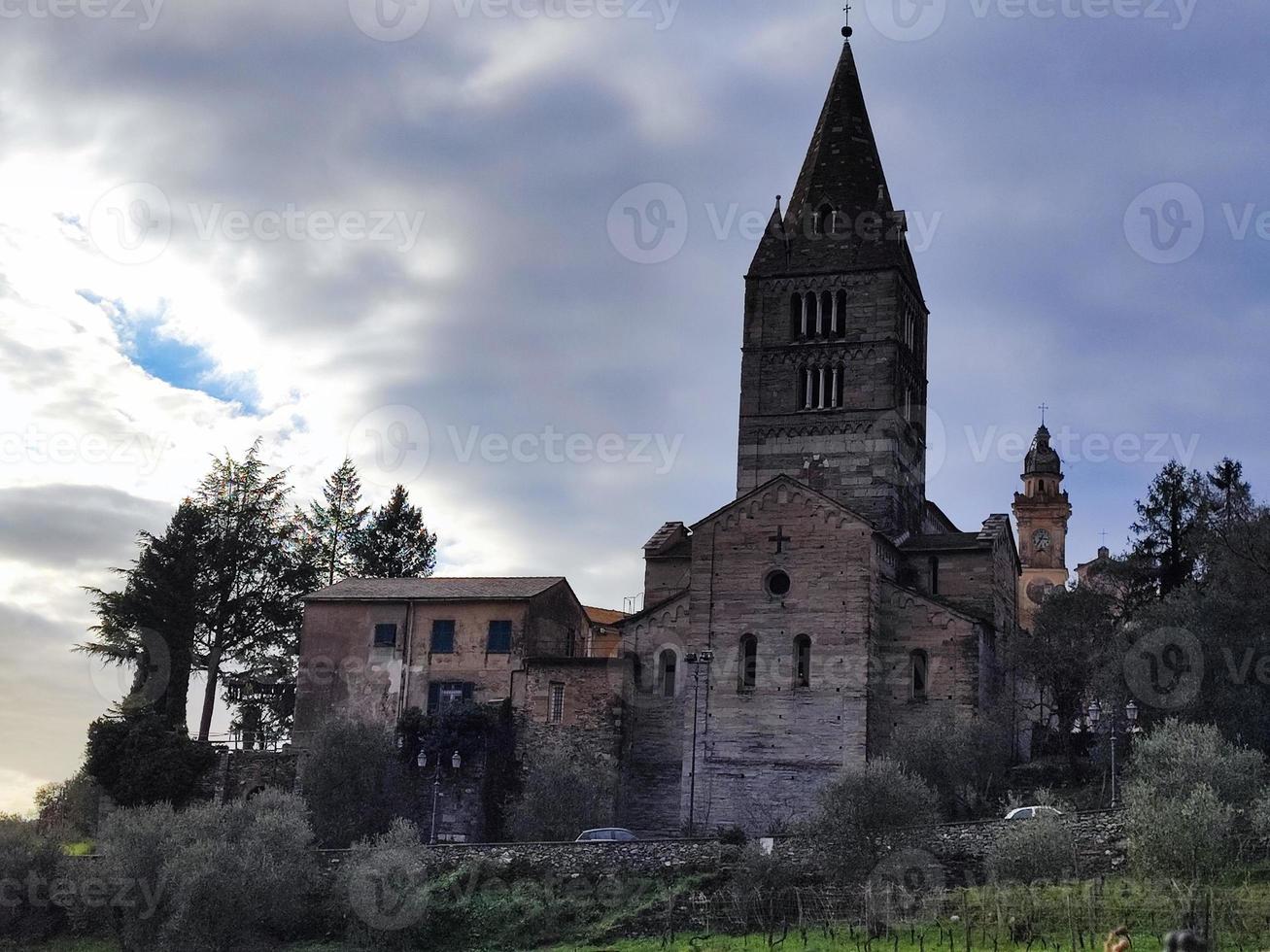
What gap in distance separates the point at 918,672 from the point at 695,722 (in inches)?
297

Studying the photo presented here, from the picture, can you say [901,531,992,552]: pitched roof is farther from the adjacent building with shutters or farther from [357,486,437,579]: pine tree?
[357,486,437,579]: pine tree

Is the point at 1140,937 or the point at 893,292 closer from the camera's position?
the point at 1140,937

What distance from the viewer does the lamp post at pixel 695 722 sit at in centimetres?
4681

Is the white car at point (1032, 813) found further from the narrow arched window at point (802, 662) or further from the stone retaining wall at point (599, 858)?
the narrow arched window at point (802, 662)

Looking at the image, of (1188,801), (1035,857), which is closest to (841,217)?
(1035,857)

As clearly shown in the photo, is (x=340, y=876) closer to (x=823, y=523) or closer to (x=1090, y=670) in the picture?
(x=823, y=523)

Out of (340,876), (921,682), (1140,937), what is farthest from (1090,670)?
(340,876)

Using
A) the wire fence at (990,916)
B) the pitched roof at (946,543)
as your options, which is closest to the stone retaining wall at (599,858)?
the wire fence at (990,916)

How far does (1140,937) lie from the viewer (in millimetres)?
28281

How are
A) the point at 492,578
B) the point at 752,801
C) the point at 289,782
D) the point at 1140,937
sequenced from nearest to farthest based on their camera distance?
1. the point at 1140,937
2. the point at 752,801
3. the point at 289,782
4. the point at 492,578

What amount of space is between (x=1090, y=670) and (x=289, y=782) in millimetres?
26884

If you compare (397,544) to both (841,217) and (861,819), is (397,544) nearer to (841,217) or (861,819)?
(841,217)

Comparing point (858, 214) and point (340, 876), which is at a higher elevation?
point (858, 214)

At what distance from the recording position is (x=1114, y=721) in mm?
42438
